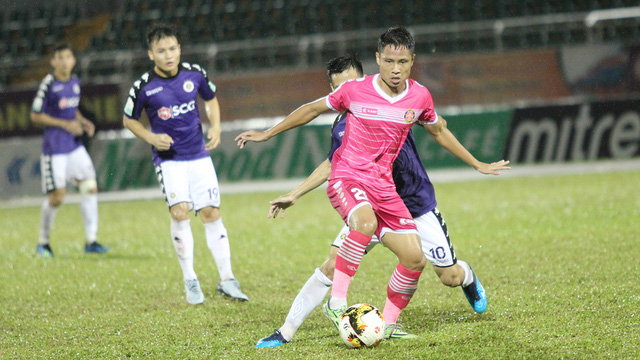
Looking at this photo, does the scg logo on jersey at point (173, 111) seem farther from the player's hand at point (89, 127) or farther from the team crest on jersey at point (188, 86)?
the player's hand at point (89, 127)

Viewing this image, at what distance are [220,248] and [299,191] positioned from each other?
6.66ft

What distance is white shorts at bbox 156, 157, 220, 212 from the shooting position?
6.70 meters

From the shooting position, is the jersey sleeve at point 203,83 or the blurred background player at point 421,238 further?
the jersey sleeve at point 203,83

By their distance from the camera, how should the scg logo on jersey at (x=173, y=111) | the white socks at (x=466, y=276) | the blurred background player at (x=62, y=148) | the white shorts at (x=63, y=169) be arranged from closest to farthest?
the white socks at (x=466, y=276) < the scg logo on jersey at (x=173, y=111) < the blurred background player at (x=62, y=148) < the white shorts at (x=63, y=169)

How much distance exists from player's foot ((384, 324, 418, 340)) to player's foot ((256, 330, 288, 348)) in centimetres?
68

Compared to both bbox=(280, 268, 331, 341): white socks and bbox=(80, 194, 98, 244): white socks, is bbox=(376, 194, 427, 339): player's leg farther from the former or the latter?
bbox=(80, 194, 98, 244): white socks

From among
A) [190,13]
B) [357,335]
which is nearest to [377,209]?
[357,335]

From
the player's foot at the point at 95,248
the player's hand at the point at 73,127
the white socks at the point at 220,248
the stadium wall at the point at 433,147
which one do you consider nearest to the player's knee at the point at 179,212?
the white socks at the point at 220,248

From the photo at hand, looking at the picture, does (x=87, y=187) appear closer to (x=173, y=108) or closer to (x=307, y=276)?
(x=173, y=108)

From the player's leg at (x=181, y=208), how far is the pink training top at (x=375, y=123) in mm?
2124

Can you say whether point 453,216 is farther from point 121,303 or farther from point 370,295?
point 121,303

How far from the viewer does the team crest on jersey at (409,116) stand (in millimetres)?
4957

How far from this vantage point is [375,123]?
4.96 meters

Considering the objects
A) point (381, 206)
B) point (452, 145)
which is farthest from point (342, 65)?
point (381, 206)
